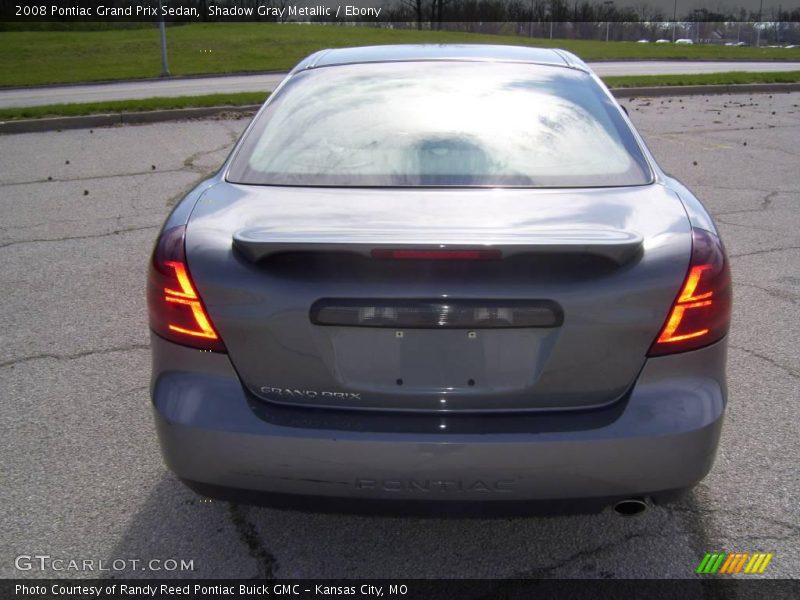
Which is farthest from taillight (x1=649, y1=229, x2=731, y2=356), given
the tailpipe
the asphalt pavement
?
the asphalt pavement

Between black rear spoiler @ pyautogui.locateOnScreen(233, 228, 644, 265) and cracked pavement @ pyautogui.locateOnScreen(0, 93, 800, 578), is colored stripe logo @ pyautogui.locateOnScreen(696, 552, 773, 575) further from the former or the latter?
black rear spoiler @ pyautogui.locateOnScreen(233, 228, 644, 265)

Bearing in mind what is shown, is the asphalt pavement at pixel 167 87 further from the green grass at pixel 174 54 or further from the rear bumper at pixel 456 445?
the rear bumper at pixel 456 445

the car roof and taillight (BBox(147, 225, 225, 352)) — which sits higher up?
the car roof

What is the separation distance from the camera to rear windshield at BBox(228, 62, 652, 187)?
8.86 feet

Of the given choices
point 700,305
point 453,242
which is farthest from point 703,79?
point 453,242

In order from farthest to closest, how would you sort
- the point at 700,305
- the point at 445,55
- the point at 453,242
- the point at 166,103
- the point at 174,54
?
the point at 174,54, the point at 166,103, the point at 445,55, the point at 700,305, the point at 453,242

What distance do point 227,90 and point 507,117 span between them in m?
17.5

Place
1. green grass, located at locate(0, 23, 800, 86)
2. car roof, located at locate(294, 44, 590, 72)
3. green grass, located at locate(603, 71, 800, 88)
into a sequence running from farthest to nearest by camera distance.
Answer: green grass, located at locate(0, 23, 800, 86) < green grass, located at locate(603, 71, 800, 88) < car roof, located at locate(294, 44, 590, 72)

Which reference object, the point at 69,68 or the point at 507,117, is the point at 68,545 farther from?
the point at 69,68

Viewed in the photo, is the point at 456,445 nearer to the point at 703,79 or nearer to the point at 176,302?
the point at 176,302

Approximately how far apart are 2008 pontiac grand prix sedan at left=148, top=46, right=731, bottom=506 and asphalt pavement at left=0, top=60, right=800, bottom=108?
15561 millimetres

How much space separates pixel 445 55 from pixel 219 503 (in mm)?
2116

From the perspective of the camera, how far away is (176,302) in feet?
7.61

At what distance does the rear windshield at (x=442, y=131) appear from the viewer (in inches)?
106
